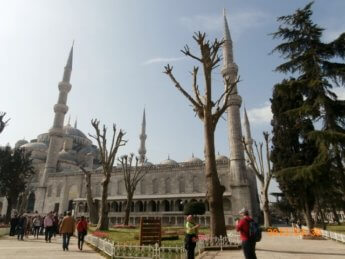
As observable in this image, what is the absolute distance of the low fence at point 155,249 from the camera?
793cm

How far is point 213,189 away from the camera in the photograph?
38.3ft

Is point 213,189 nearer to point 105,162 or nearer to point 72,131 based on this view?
point 105,162

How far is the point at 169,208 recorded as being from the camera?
42.0m

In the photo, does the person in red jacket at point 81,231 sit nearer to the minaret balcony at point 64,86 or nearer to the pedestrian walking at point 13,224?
the pedestrian walking at point 13,224

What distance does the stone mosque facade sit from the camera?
35438 millimetres

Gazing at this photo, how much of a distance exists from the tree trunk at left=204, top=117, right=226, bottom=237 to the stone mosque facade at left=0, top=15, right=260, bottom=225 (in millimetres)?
19753

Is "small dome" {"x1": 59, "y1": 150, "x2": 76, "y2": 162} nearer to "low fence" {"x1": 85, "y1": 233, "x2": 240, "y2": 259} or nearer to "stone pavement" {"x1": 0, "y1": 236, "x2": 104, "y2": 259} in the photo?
"stone pavement" {"x1": 0, "y1": 236, "x2": 104, "y2": 259}

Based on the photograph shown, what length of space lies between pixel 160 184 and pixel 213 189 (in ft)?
109

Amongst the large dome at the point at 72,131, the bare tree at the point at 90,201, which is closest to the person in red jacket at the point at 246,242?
the bare tree at the point at 90,201

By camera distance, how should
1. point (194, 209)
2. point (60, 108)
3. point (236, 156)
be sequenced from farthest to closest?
point (60, 108) → point (236, 156) → point (194, 209)

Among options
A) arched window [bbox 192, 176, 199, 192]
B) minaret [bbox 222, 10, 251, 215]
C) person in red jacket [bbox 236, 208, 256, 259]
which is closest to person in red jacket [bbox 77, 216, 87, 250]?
person in red jacket [bbox 236, 208, 256, 259]

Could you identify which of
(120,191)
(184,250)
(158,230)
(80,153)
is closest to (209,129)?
(158,230)

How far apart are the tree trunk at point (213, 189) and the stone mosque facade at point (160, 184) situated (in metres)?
19.8

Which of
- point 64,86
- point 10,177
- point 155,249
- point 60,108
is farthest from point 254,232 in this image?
point 64,86
